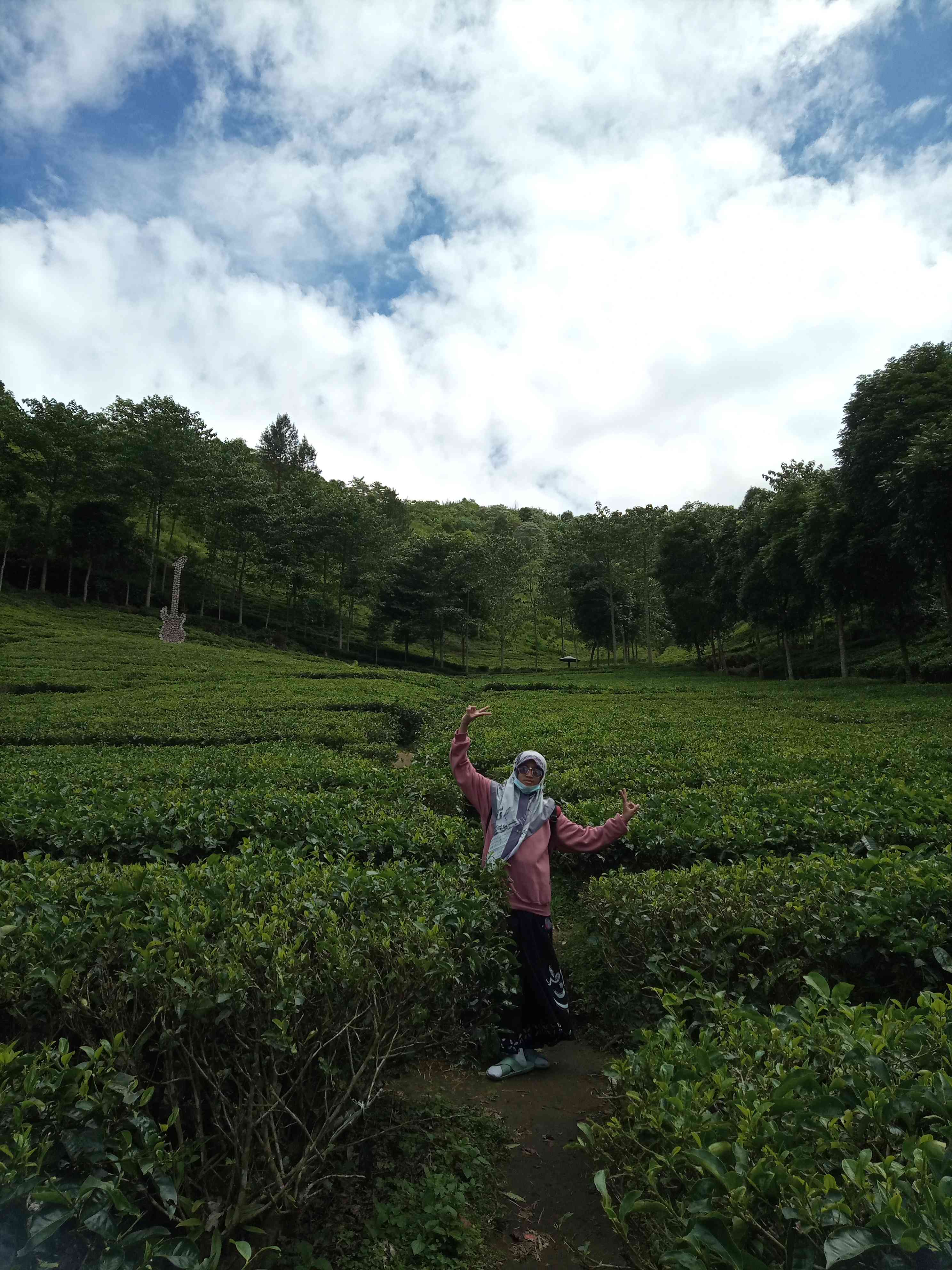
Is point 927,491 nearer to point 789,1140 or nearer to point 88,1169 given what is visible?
point 789,1140

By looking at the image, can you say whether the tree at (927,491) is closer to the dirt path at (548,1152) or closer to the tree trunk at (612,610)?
the dirt path at (548,1152)

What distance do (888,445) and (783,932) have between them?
22911mm

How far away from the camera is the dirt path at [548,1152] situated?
319 cm

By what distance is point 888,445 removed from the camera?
22469 mm

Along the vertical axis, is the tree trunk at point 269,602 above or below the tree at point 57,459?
below

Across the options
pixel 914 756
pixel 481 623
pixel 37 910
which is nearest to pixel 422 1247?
pixel 37 910

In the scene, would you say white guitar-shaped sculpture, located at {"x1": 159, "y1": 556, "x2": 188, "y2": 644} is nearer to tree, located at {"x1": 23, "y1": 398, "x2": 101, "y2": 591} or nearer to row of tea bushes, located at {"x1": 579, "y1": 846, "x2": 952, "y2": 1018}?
tree, located at {"x1": 23, "y1": 398, "x2": 101, "y2": 591}

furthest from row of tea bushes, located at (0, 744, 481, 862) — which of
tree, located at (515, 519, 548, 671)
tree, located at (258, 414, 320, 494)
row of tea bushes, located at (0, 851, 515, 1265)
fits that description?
tree, located at (258, 414, 320, 494)

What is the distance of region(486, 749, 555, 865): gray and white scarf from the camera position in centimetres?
497

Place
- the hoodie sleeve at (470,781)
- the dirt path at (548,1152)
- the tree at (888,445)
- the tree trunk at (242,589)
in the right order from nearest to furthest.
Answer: the dirt path at (548,1152), the hoodie sleeve at (470,781), the tree at (888,445), the tree trunk at (242,589)

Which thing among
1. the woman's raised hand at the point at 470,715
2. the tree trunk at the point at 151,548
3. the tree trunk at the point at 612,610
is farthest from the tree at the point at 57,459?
the woman's raised hand at the point at 470,715

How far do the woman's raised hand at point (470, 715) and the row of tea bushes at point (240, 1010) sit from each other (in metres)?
1.52

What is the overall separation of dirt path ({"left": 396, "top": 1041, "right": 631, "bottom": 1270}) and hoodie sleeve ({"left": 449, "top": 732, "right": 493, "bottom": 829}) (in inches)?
67.5

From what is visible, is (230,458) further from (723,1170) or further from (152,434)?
(723,1170)
